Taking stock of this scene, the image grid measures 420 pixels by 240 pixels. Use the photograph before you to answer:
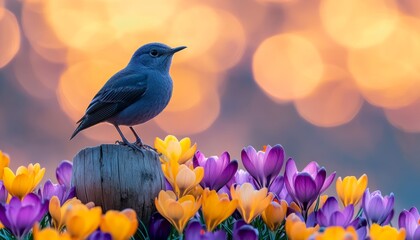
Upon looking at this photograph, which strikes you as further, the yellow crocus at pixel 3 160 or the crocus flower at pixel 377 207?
the yellow crocus at pixel 3 160

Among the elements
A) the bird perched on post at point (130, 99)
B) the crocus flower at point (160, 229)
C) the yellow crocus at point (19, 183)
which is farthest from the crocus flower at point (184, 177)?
the bird perched on post at point (130, 99)

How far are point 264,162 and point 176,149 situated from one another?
57 centimetres

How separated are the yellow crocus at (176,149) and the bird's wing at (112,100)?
4.79ft

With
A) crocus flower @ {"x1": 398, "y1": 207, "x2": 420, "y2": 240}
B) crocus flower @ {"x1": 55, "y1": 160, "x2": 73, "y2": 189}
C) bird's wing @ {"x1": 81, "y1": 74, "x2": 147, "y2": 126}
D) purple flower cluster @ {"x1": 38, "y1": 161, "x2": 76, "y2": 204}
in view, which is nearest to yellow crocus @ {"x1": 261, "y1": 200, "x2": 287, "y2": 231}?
crocus flower @ {"x1": 398, "y1": 207, "x2": 420, "y2": 240}

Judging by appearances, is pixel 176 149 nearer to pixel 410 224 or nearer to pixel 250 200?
pixel 250 200

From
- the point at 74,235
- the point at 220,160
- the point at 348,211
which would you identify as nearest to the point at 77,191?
the point at 220,160

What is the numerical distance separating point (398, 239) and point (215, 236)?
0.64m

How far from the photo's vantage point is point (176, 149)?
Result: 344 centimetres

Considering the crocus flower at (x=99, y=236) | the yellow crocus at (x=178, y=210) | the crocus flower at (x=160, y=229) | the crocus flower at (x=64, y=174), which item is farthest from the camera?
the crocus flower at (x=64, y=174)

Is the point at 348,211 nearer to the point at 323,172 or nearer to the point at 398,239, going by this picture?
the point at 323,172

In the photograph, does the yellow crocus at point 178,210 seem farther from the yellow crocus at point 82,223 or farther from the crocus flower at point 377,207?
the crocus flower at point 377,207

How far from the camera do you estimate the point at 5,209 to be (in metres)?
2.40

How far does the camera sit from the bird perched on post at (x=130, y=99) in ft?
16.0

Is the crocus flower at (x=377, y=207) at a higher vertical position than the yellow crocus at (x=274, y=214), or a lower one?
higher
